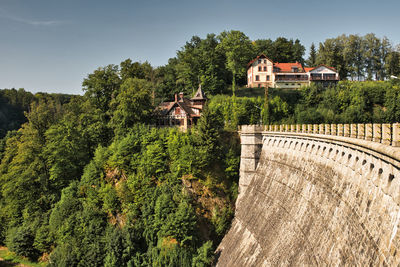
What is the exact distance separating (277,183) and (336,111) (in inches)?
1326

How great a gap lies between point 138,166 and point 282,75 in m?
47.8

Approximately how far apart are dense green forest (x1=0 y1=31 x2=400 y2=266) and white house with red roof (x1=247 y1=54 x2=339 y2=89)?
6.87 metres

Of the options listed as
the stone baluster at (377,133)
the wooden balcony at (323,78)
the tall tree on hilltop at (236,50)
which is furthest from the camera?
the wooden balcony at (323,78)

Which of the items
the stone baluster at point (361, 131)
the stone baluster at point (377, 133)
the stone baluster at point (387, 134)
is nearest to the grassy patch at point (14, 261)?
the stone baluster at point (361, 131)

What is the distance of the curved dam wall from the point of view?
13.7 meters

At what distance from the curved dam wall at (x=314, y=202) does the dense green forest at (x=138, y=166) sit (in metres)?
4.70

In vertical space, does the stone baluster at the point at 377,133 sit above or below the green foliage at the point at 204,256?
above

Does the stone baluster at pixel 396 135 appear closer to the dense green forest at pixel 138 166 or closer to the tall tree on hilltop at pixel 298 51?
the dense green forest at pixel 138 166

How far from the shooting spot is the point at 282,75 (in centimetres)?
7500

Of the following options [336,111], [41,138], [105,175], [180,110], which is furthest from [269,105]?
[41,138]

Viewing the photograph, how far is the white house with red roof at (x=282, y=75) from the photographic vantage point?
239 ft

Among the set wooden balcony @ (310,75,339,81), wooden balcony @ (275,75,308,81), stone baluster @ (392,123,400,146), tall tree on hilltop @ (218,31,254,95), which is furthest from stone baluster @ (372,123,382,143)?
wooden balcony @ (275,75,308,81)

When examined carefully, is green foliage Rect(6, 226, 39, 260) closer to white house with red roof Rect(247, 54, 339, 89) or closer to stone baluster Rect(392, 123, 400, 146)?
stone baluster Rect(392, 123, 400, 146)

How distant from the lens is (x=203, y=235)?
38.2m
